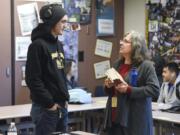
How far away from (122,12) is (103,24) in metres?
0.54

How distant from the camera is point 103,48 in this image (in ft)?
22.4

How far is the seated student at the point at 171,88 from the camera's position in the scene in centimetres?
476

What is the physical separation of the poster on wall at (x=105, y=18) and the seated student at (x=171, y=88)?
1650 millimetres

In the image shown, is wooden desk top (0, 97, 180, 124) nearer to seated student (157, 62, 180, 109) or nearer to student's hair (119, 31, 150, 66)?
seated student (157, 62, 180, 109)

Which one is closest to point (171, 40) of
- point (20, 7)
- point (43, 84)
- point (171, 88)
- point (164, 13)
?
point (164, 13)

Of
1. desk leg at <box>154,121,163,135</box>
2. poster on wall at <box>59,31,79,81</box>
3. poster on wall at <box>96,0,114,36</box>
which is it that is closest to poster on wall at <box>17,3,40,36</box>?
poster on wall at <box>59,31,79,81</box>

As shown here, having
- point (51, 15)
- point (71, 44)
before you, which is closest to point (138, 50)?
point (51, 15)

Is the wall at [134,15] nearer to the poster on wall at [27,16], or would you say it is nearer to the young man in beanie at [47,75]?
the poster on wall at [27,16]

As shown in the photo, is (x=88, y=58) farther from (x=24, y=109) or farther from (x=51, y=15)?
(x=51, y=15)

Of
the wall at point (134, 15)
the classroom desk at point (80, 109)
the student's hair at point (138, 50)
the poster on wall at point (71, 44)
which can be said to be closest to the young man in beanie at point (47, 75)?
the student's hair at point (138, 50)

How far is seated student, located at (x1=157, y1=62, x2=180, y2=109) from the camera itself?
4.76m

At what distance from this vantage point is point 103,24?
679 centimetres

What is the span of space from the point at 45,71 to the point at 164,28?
11.9 feet

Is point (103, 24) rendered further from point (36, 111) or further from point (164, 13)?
point (36, 111)
